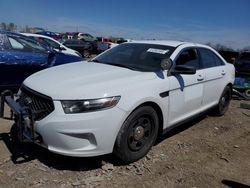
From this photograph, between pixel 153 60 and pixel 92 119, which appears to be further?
pixel 153 60

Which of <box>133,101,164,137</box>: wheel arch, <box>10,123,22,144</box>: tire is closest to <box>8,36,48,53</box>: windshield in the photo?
<box>10,123,22,144</box>: tire

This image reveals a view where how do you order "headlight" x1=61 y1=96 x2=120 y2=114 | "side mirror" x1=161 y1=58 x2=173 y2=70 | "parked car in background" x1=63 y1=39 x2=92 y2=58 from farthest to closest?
"parked car in background" x1=63 y1=39 x2=92 y2=58 → "side mirror" x1=161 y1=58 x2=173 y2=70 → "headlight" x1=61 y1=96 x2=120 y2=114

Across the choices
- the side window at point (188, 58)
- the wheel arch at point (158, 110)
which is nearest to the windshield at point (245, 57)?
the side window at point (188, 58)

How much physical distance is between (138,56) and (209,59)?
1.67 meters

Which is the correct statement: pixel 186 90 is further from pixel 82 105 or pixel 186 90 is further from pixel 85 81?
pixel 82 105

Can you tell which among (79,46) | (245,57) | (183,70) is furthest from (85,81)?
(79,46)

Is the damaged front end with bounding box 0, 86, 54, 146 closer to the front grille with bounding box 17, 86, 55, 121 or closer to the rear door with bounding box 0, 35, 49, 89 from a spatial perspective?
the front grille with bounding box 17, 86, 55, 121

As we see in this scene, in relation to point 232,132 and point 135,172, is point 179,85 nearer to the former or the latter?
point 135,172

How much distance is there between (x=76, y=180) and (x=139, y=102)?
1.17 meters

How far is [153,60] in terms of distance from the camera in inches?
182

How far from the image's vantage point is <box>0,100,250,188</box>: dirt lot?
3523 mm

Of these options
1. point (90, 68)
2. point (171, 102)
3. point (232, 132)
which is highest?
point (90, 68)

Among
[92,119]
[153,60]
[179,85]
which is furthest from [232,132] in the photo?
[92,119]

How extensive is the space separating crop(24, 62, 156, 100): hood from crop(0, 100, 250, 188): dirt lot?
93cm
